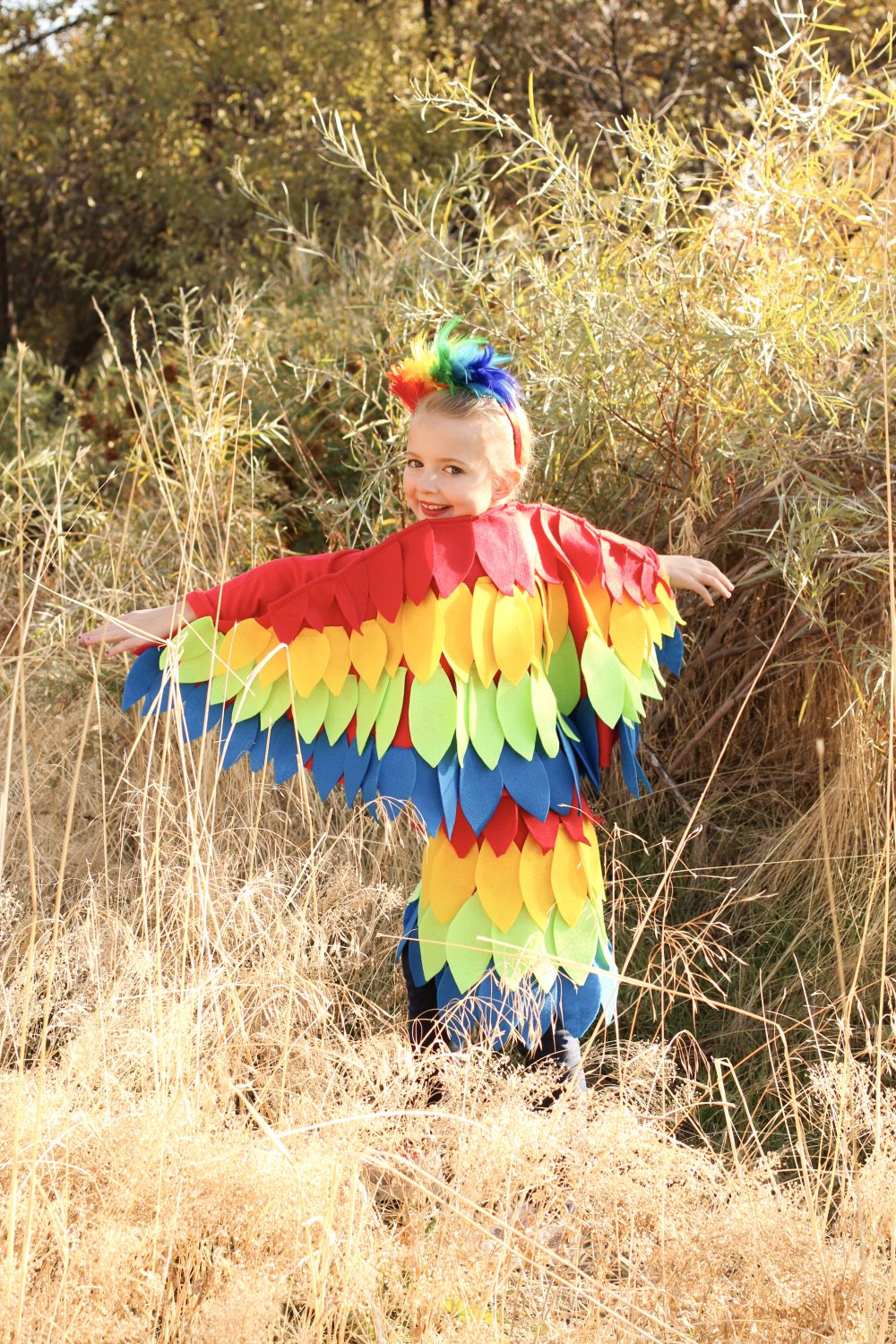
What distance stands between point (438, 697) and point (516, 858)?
23 cm

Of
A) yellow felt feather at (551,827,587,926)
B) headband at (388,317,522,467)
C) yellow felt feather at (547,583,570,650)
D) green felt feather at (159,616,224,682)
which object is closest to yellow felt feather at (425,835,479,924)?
yellow felt feather at (551,827,587,926)

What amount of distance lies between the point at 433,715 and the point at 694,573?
1.38 ft

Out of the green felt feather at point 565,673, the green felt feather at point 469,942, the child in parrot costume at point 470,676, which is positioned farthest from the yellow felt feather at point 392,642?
the green felt feather at point 469,942

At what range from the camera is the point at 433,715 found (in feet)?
5.72

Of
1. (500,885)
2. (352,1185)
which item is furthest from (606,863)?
(352,1185)

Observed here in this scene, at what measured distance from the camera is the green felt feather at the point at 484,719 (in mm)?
1745

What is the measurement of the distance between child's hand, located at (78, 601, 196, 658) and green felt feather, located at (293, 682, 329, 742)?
0.61 ft

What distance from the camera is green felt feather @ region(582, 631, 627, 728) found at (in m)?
1.78

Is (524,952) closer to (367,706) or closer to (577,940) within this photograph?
(577,940)

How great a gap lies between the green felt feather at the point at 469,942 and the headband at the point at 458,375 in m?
0.61

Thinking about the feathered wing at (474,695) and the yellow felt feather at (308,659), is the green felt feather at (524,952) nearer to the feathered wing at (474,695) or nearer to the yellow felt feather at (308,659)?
the feathered wing at (474,695)

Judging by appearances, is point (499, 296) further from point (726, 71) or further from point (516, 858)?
point (726, 71)

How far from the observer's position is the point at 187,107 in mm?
5383

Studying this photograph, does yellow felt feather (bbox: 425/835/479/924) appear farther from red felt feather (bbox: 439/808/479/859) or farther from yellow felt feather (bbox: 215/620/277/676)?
yellow felt feather (bbox: 215/620/277/676)
